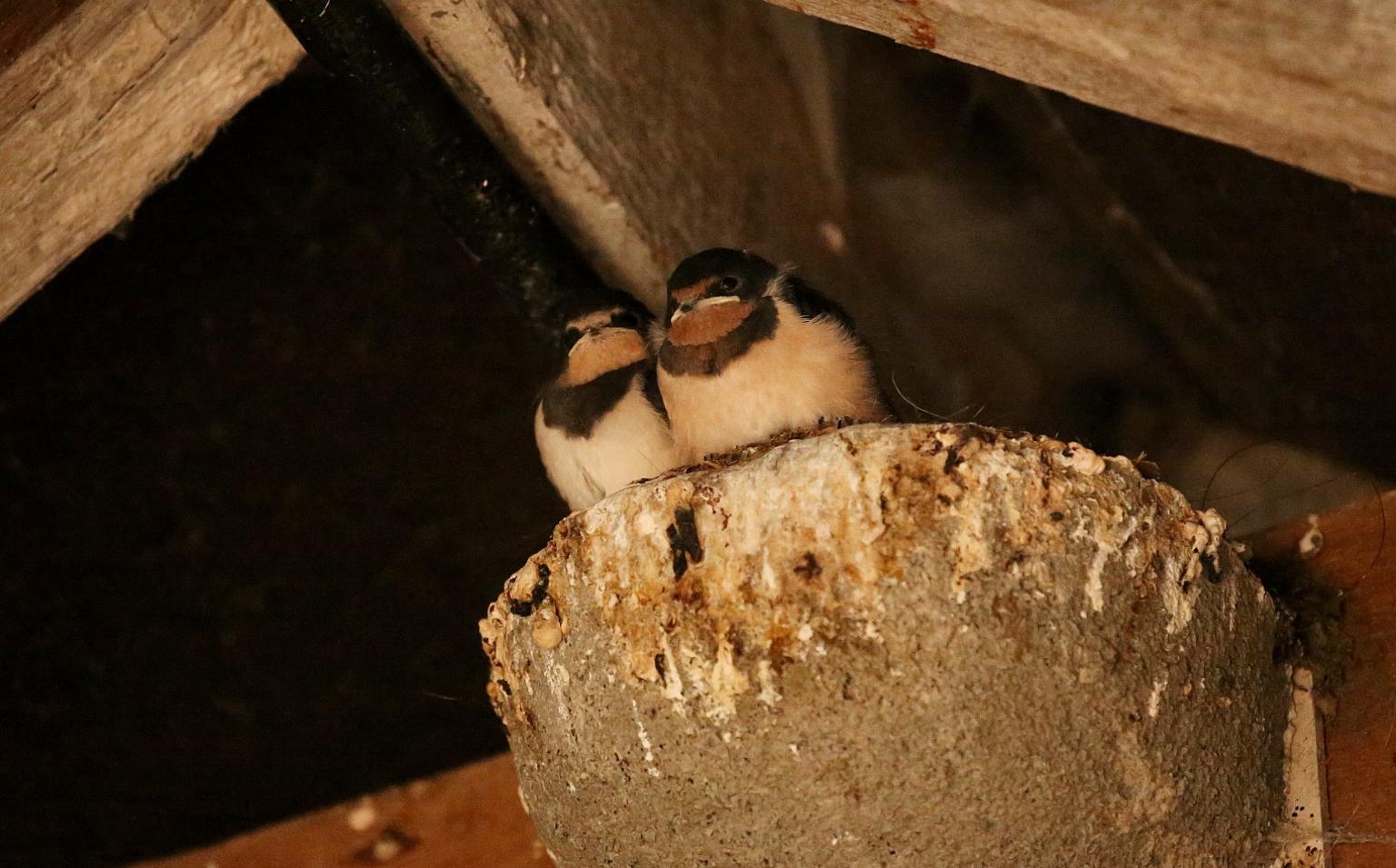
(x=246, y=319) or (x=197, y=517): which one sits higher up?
(x=246, y=319)

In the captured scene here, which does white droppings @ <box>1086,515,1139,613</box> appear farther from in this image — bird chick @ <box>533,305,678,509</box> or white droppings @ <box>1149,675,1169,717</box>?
bird chick @ <box>533,305,678,509</box>

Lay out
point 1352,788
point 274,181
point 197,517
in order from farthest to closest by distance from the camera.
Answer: point 197,517, point 274,181, point 1352,788

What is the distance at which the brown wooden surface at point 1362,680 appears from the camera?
5.12 feet

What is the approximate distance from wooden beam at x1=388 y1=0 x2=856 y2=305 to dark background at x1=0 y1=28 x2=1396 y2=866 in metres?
0.37

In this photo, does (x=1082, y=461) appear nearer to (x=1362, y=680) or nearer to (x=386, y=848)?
(x=1362, y=680)

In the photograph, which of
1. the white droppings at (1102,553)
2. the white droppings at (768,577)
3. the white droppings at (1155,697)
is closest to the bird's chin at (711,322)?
the white droppings at (768,577)

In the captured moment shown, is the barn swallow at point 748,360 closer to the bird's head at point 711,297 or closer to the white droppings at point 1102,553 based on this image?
the bird's head at point 711,297

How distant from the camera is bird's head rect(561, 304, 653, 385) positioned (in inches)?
79.6

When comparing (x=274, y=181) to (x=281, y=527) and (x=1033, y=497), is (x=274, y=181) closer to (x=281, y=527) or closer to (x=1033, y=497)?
(x=281, y=527)

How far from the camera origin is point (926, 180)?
10.5ft

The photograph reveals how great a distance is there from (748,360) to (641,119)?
45 centimetres

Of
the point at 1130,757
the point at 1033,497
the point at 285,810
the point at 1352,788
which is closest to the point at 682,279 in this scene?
the point at 1033,497

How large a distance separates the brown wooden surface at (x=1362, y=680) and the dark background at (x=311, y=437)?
48cm

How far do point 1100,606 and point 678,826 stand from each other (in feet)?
1.55
